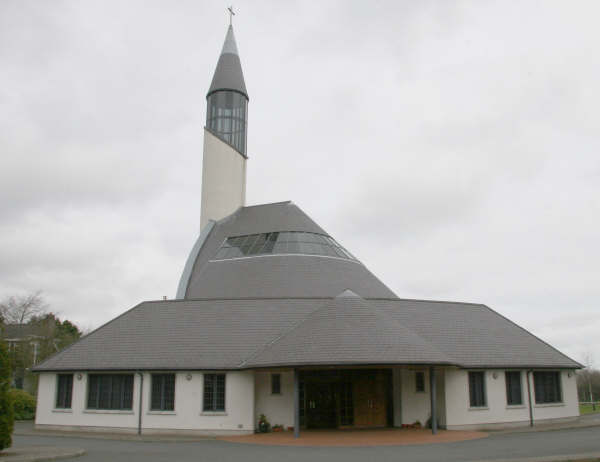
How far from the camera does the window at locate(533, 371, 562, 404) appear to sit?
84.8 feet

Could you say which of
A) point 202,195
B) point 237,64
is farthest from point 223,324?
point 237,64

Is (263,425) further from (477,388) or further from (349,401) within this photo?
(477,388)

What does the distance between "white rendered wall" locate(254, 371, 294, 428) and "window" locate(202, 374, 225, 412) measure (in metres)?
1.37

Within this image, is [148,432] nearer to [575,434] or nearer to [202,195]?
[575,434]

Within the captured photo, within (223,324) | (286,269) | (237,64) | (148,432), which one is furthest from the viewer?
(237,64)

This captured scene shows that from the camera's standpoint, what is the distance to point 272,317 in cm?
2517

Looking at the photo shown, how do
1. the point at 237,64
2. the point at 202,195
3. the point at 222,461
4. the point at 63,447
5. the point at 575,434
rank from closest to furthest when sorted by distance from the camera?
the point at 222,461 → the point at 63,447 → the point at 575,434 → the point at 202,195 → the point at 237,64

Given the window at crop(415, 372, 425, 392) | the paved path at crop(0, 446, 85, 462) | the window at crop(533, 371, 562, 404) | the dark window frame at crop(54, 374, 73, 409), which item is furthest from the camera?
the window at crop(533, 371, 562, 404)

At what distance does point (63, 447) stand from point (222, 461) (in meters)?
5.98

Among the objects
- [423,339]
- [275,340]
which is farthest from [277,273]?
[423,339]

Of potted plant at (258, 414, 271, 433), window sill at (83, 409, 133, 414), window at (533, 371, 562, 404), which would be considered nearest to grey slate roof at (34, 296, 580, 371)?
window at (533, 371, 562, 404)

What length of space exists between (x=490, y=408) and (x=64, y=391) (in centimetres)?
1777

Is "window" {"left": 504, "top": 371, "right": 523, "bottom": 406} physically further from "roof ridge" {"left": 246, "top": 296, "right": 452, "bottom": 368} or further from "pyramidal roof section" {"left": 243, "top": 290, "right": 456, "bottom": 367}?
"pyramidal roof section" {"left": 243, "top": 290, "right": 456, "bottom": 367}

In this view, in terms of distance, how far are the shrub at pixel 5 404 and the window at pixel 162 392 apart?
7582 mm
